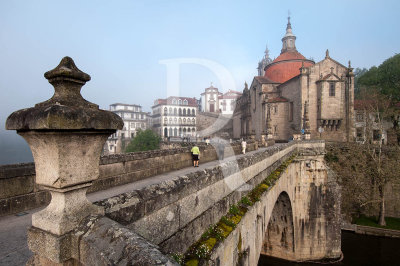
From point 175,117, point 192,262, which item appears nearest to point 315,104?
point 192,262

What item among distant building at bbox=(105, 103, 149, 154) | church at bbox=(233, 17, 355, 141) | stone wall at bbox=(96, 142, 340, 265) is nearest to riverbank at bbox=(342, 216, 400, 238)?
church at bbox=(233, 17, 355, 141)

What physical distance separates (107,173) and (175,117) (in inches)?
2403

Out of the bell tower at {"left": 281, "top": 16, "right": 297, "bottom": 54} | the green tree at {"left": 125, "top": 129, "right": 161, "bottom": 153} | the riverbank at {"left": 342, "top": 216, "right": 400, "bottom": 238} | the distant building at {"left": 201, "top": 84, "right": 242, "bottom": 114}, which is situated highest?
the bell tower at {"left": 281, "top": 16, "right": 297, "bottom": 54}

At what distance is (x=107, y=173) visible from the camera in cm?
654

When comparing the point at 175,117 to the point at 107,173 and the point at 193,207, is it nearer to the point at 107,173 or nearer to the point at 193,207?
the point at 107,173

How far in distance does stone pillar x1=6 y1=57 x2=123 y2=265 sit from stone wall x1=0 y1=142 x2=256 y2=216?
3.34 metres

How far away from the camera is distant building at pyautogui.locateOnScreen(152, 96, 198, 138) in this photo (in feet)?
216

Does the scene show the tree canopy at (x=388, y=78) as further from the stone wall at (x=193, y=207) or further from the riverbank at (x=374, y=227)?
the stone wall at (x=193, y=207)

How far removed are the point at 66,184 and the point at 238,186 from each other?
400cm

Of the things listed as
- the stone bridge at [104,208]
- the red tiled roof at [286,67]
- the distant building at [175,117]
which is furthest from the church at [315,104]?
the distant building at [175,117]

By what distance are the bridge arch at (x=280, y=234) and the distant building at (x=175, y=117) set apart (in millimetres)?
48309

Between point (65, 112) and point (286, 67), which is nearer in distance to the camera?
point (65, 112)

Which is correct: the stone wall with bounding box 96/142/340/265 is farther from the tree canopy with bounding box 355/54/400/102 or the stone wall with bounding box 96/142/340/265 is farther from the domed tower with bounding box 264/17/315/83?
the domed tower with bounding box 264/17/315/83

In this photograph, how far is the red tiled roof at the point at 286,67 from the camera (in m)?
42.4
